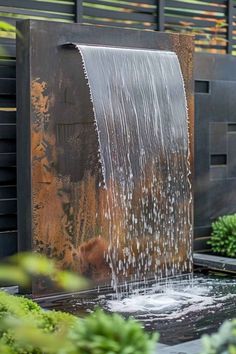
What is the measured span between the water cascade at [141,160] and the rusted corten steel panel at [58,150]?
0.16 meters

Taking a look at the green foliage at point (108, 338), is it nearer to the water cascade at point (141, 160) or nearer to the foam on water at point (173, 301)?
the foam on water at point (173, 301)

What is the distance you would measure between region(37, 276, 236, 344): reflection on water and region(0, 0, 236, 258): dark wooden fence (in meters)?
1.06

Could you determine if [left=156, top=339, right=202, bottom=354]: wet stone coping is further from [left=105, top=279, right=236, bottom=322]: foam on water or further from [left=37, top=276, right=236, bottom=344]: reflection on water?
[left=105, top=279, right=236, bottom=322]: foam on water

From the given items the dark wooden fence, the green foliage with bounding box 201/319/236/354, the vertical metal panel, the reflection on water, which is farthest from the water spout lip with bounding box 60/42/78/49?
the green foliage with bounding box 201/319/236/354

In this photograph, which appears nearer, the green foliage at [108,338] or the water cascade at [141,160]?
the green foliage at [108,338]

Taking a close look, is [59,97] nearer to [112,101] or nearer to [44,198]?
[112,101]

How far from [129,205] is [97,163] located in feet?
1.88

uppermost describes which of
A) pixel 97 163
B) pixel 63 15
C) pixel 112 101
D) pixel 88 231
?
pixel 63 15

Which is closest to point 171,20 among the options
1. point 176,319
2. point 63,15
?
point 63,15

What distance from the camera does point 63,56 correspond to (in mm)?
6816

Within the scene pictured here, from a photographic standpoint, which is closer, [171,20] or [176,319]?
[176,319]

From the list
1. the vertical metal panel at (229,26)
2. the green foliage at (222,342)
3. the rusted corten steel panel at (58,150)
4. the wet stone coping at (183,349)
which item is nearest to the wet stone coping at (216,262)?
the rusted corten steel panel at (58,150)

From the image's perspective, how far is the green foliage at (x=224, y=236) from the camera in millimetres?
8453

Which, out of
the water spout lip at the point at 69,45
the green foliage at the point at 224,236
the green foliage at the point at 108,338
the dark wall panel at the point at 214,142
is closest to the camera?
the green foliage at the point at 108,338
